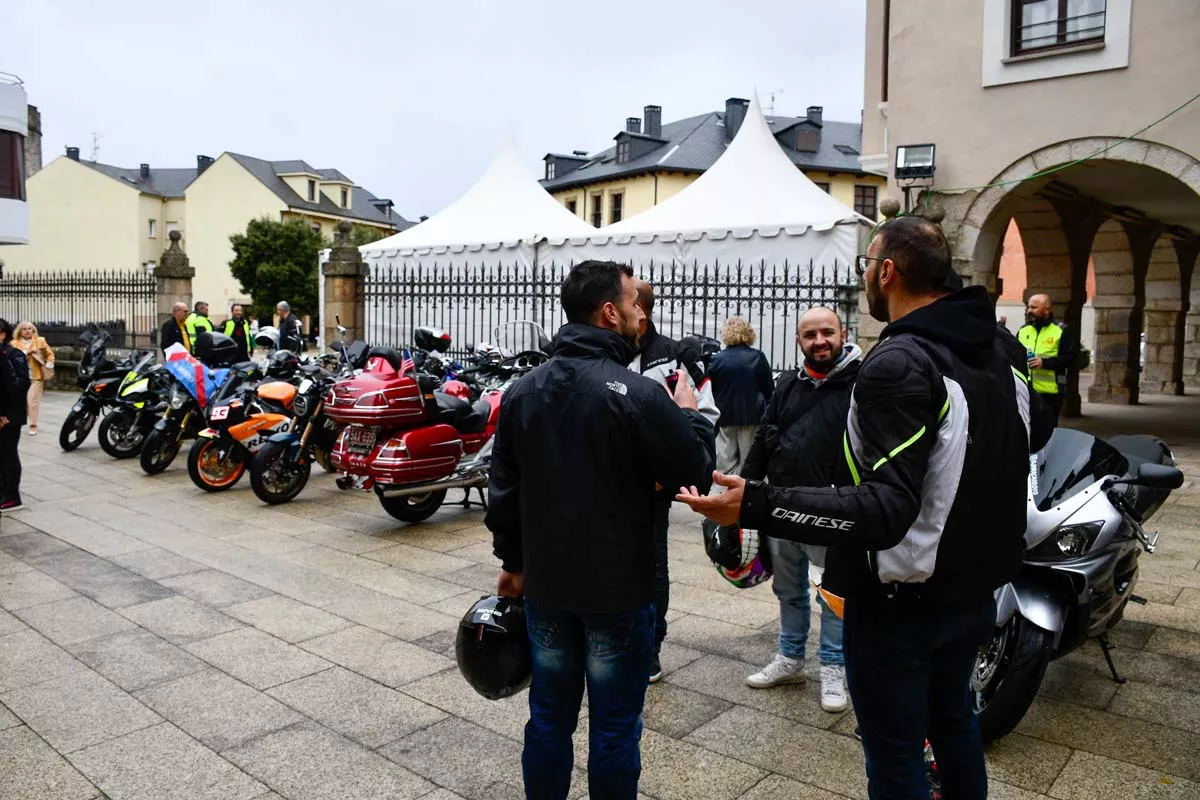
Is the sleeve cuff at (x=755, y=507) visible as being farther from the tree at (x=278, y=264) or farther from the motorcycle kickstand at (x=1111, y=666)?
the tree at (x=278, y=264)

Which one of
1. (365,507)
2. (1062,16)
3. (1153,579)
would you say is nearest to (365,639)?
(365,507)

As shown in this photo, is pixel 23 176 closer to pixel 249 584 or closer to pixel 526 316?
pixel 526 316

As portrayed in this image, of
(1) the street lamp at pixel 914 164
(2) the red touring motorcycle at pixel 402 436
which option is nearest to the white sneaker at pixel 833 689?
(2) the red touring motorcycle at pixel 402 436

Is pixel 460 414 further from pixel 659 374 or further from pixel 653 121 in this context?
pixel 653 121

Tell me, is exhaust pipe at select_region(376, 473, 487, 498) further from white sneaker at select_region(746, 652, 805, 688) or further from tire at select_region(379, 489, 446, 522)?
white sneaker at select_region(746, 652, 805, 688)

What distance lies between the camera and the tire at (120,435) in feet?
36.1

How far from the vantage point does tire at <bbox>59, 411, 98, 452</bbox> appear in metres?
11.6

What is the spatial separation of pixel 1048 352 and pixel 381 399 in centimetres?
649

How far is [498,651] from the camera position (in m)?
2.84

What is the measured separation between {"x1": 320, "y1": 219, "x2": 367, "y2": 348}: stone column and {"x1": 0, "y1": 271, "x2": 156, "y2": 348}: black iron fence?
4.61m

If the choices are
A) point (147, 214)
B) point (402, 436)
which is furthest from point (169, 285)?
point (147, 214)

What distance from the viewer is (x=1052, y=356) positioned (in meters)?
9.60

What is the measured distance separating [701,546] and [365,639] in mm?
2937

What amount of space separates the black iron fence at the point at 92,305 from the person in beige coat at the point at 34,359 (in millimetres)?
5361
